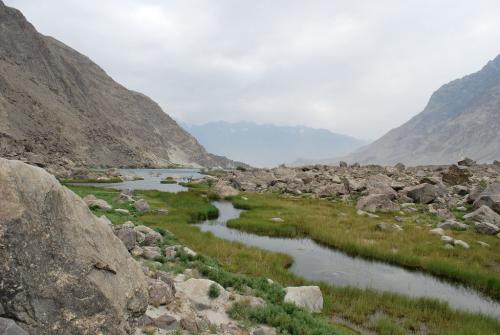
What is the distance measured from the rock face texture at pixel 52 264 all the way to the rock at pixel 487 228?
28.0 meters

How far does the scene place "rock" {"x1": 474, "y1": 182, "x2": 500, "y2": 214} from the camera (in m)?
31.7

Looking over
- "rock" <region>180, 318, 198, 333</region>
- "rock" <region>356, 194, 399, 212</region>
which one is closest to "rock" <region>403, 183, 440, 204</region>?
"rock" <region>356, 194, 399, 212</region>

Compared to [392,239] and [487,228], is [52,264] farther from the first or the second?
[487,228]

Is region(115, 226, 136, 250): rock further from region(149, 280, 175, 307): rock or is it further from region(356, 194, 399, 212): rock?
region(356, 194, 399, 212): rock

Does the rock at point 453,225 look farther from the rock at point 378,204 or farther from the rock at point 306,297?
the rock at point 306,297

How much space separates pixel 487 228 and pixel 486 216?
3.08m

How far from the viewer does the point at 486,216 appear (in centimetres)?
2994

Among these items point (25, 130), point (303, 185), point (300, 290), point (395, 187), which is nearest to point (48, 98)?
point (25, 130)

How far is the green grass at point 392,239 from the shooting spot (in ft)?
65.6

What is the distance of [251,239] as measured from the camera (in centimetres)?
2720

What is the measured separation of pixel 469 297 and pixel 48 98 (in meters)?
164

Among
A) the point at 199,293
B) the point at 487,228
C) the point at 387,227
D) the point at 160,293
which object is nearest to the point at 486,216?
the point at 487,228

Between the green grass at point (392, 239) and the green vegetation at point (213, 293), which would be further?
the green grass at point (392, 239)

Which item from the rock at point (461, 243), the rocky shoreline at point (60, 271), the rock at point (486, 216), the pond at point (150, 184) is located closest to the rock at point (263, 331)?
the rocky shoreline at point (60, 271)
